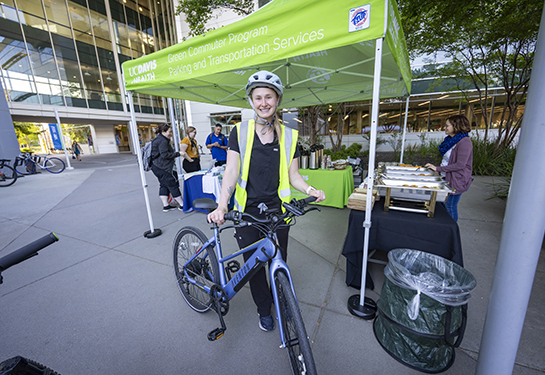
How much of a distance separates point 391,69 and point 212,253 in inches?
131

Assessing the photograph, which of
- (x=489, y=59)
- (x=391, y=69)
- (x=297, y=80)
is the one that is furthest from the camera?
(x=489, y=59)

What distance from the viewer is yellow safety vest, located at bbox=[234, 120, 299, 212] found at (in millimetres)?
1658

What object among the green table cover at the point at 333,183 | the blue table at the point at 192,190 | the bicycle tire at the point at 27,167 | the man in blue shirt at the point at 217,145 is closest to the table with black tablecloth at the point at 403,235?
the green table cover at the point at 333,183

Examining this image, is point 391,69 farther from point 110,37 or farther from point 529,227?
point 110,37

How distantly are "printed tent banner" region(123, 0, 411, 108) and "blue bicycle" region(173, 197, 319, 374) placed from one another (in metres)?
1.34

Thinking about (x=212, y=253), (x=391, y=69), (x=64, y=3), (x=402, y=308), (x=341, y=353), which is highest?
(x=64, y=3)

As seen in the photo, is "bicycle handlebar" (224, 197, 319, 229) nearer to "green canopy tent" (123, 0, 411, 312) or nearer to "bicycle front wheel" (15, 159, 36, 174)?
"green canopy tent" (123, 0, 411, 312)

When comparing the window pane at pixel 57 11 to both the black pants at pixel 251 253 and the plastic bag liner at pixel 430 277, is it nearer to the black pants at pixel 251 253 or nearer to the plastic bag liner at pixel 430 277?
the black pants at pixel 251 253

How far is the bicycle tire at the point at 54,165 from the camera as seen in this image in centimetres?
1123

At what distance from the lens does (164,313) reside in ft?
7.32

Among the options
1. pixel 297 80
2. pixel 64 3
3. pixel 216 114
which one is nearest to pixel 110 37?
pixel 64 3

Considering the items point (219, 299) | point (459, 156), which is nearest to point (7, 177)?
point (219, 299)

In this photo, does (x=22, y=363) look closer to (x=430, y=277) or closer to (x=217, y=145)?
(x=430, y=277)

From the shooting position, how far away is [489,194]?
544cm
